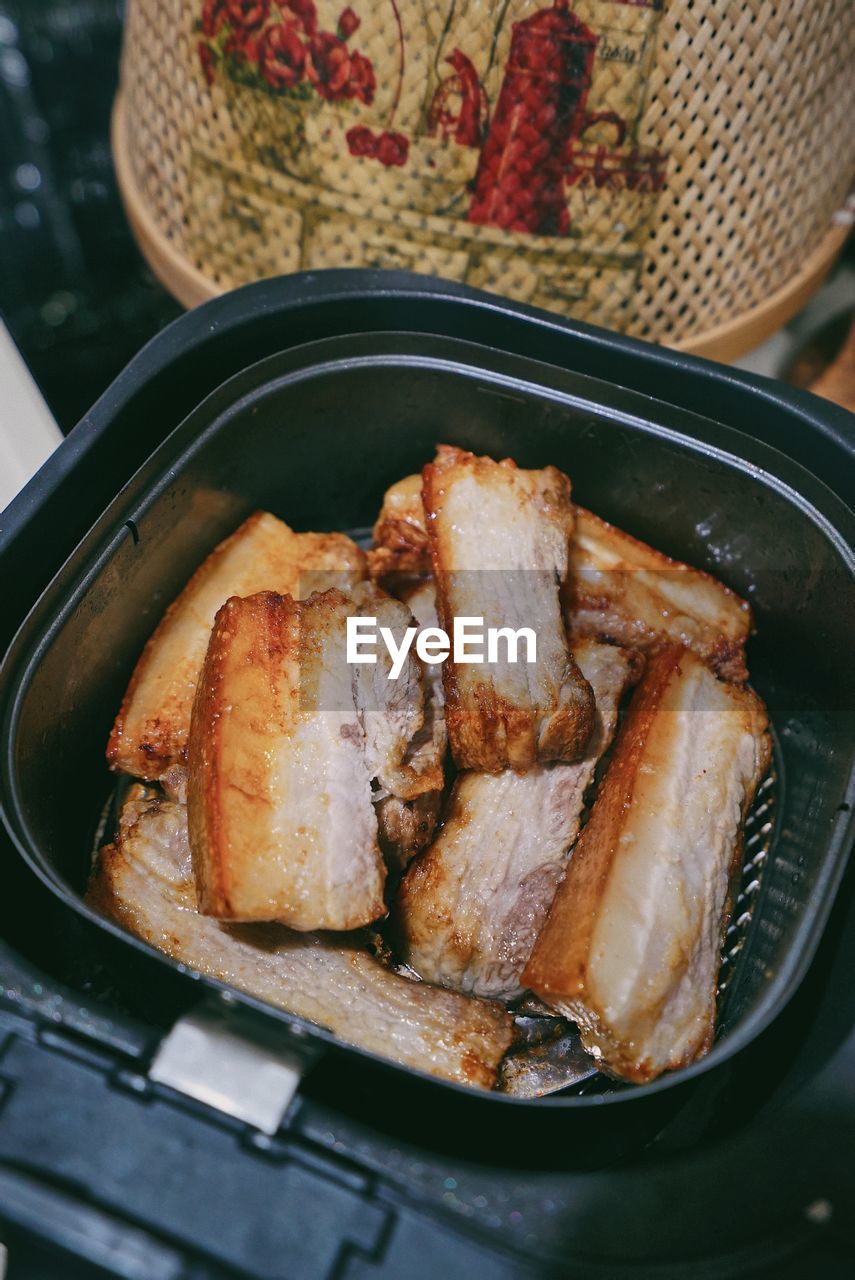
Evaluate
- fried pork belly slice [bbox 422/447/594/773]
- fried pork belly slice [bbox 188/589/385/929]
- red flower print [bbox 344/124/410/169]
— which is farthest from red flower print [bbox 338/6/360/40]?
fried pork belly slice [bbox 188/589/385/929]

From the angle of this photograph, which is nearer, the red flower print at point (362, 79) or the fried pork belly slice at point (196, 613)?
the fried pork belly slice at point (196, 613)

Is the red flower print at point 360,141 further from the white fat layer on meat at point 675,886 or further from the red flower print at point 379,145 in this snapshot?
the white fat layer on meat at point 675,886

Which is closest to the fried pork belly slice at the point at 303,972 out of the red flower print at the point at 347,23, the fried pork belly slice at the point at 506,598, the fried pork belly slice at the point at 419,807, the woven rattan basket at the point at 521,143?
the fried pork belly slice at the point at 419,807

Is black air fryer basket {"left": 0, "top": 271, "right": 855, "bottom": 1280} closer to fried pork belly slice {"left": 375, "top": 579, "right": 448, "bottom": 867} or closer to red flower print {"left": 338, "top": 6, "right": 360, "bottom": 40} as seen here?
fried pork belly slice {"left": 375, "top": 579, "right": 448, "bottom": 867}

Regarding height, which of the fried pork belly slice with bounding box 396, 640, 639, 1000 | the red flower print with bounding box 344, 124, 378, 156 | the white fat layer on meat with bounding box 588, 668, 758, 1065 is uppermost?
the red flower print with bounding box 344, 124, 378, 156

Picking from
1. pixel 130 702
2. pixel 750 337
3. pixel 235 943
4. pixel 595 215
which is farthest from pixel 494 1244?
pixel 750 337

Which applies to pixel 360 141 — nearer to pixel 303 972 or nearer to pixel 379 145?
pixel 379 145

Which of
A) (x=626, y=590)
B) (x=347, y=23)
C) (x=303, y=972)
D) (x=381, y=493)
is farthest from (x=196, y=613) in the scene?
(x=347, y=23)
